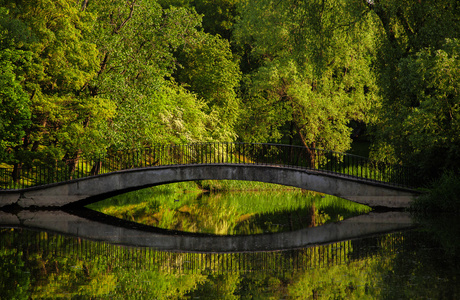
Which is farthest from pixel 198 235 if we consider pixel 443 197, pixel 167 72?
pixel 167 72

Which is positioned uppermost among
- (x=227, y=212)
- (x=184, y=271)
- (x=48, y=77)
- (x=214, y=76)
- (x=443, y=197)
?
(x=214, y=76)

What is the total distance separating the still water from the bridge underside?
101 cm

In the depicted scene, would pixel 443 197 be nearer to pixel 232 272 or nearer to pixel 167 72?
pixel 232 272

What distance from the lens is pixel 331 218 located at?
18.8 m

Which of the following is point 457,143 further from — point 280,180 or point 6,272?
point 6,272

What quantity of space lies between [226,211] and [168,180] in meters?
2.50

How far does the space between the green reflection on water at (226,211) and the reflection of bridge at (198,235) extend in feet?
2.89

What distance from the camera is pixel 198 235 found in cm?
1501

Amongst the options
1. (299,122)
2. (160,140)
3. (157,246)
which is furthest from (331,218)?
(299,122)

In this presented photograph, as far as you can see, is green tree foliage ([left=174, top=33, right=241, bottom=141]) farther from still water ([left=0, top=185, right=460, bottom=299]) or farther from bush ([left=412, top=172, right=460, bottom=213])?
bush ([left=412, top=172, right=460, bottom=213])

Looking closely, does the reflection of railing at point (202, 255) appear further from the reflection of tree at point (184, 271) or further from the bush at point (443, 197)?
the bush at point (443, 197)

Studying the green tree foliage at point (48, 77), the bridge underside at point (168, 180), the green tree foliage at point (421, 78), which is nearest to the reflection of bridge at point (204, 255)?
the green tree foliage at point (421, 78)

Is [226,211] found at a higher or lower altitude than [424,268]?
higher

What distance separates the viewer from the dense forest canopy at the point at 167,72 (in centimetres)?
1817
